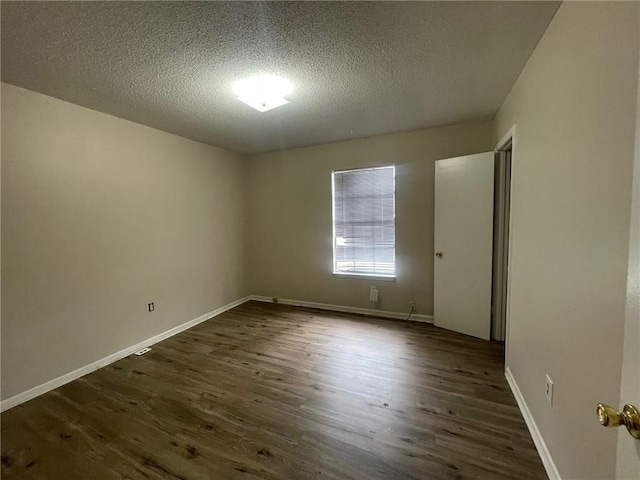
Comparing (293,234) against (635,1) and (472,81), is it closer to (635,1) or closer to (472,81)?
(472,81)

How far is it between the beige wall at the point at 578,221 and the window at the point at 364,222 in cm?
188

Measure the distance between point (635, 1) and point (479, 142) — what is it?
2.52 meters

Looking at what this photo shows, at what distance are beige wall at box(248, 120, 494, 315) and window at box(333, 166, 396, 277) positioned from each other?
0.35 feet

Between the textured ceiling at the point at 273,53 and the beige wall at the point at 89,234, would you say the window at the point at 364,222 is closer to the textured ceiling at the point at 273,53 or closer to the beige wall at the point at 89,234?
the textured ceiling at the point at 273,53

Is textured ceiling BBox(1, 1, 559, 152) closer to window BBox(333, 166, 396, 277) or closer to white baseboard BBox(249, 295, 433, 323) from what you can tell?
window BBox(333, 166, 396, 277)

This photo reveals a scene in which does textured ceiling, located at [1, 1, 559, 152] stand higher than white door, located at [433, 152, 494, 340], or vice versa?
textured ceiling, located at [1, 1, 559, 152]

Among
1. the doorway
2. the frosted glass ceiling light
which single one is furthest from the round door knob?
the doorway

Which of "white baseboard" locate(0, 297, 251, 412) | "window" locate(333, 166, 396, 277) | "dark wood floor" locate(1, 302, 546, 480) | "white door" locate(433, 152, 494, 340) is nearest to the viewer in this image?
"dark wood floor" locate(1, 302, 546, 480)

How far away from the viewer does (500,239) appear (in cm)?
287

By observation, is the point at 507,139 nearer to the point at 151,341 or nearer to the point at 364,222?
the point at 364,222

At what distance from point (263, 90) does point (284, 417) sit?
2499 mm

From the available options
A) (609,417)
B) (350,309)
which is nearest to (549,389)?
(609,417)

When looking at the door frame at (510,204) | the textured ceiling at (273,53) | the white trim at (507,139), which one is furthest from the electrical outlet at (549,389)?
the textured ceiling at (273,53)

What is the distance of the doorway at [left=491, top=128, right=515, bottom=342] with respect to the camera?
279 centimetres
